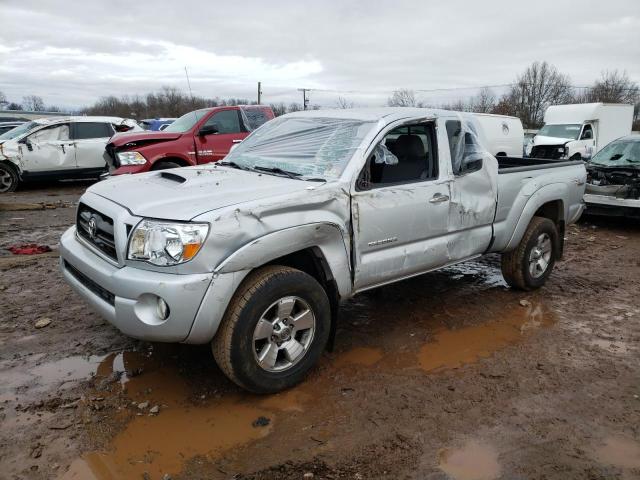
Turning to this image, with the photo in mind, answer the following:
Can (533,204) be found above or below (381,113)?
below

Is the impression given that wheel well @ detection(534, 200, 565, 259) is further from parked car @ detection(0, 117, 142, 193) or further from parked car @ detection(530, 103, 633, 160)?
parked car @ detection(530, 103, 633, 160)

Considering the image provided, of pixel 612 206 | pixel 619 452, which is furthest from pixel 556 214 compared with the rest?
pixel 612 206

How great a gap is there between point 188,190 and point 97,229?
26.4 inches

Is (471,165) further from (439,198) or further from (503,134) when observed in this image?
(503,134)

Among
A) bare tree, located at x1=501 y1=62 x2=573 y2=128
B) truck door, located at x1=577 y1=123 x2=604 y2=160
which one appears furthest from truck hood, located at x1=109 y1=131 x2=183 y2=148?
bare tree, located at x1=501 y1=62 x2=573 y2=128

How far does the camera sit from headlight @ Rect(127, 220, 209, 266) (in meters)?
2.91

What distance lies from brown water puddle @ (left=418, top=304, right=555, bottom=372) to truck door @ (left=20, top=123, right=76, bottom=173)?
11.6 metres

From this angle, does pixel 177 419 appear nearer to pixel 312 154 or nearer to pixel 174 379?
pixel 174 379

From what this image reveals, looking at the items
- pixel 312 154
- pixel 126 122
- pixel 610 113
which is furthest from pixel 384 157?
pixel 610 113

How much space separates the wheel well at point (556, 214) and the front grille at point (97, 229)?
14.4ft

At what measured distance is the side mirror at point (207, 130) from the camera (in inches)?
366

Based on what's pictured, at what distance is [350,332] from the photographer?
440 centimetres

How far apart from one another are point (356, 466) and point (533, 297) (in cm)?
342

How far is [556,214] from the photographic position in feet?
18.5
